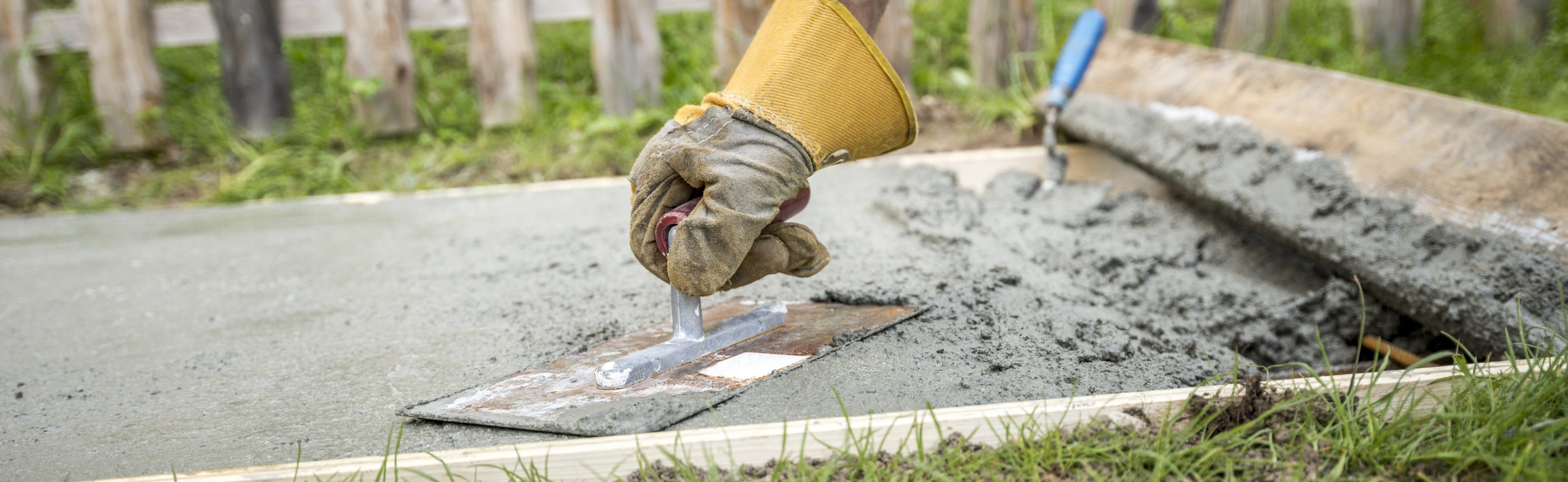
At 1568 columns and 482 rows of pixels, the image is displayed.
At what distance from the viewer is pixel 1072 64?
282 cm

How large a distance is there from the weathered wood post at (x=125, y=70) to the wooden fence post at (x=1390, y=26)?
4.94 meters

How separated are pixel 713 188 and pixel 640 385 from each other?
13.2 inches

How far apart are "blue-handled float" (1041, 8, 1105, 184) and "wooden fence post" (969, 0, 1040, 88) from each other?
3.21 feet

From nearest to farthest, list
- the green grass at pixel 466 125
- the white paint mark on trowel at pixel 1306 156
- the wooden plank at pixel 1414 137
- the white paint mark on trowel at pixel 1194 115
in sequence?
the wooden plank at pixel 1414 137, the white paint mark on trowel at pixel 1306 156, the white paint mark on trowel at pixel 1194 115, the green grass at pixel 466 125

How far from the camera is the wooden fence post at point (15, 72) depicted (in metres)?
3.81

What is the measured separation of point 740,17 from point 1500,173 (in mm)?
2636

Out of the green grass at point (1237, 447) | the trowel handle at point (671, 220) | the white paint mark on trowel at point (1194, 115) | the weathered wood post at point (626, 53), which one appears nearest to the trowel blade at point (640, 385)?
the green grass at point (1237, 447)

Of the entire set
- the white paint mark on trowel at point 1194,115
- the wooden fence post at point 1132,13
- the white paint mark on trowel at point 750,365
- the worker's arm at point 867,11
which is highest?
the worker's arm at point 867,11

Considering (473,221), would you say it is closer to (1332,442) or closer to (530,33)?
(530,33)

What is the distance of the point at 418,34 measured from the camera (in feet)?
16.1

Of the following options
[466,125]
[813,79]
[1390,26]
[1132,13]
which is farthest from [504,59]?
[1390,26]

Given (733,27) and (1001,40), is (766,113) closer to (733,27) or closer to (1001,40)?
(733,27)

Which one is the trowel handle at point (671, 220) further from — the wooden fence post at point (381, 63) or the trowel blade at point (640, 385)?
the wooden fence post at point (381, 63)

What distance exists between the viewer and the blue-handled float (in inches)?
110
